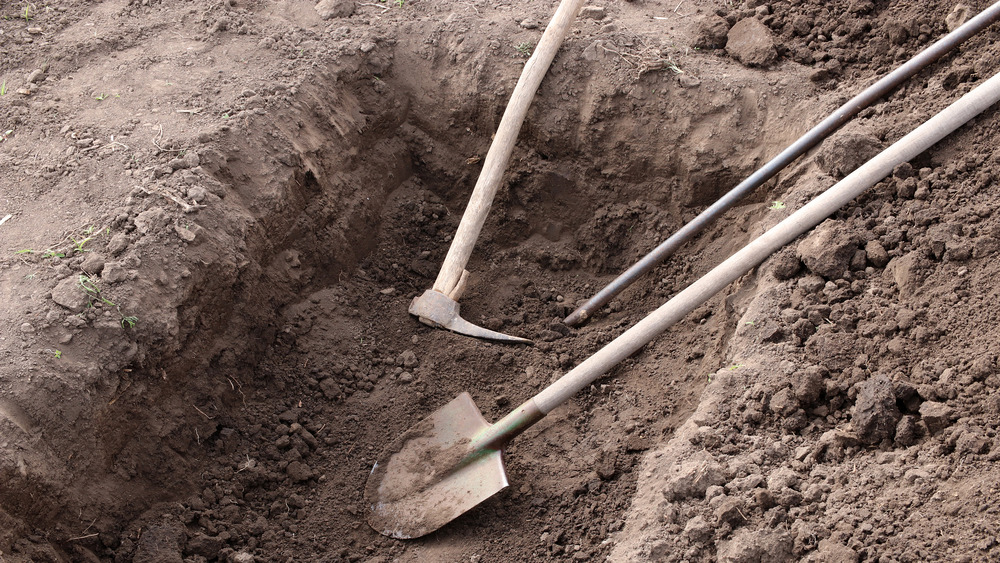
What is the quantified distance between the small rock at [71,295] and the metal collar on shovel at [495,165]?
1.77 metres

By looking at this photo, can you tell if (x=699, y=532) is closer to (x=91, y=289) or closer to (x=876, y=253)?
(x=876, y=253)

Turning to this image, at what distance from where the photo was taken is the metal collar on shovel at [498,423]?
3.26 m

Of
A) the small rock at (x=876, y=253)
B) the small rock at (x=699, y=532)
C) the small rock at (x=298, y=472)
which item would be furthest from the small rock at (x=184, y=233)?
the small rock at (x=876, y=253)

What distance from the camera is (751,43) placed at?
4383mm

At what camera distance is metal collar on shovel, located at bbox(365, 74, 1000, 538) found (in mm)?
3264

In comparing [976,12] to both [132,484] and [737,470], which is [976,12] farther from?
[132,484]

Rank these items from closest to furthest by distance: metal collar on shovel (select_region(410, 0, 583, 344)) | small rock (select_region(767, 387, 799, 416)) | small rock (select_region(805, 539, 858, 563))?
1. small rock (select_region(805, 539, 858, 563))
2. small rock (select_region(767, 387, 799, 416))
3. metal collar on shovel (select_region(410, 0, 583, 344))

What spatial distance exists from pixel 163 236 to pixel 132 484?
1.18 metres

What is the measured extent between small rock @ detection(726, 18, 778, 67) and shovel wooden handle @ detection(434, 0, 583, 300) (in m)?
1.02

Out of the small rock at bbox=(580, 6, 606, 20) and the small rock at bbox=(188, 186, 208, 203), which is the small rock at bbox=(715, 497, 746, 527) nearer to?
the small rock at bbox=(188, 186, 208, 203)

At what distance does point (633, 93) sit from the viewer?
4.31 m

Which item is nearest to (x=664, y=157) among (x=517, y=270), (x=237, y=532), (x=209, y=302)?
(x=517, y=270)

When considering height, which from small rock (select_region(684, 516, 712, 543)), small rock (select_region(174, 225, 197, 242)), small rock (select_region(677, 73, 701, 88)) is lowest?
small rock (select_region(174, 225, 197, 242))

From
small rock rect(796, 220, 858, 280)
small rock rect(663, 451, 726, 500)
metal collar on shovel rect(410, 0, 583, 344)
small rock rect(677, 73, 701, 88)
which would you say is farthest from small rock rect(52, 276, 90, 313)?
small rock rect(677, 73, 701, 88)
